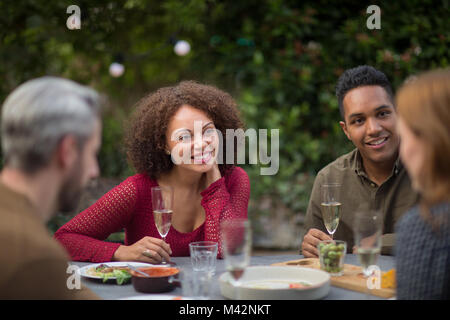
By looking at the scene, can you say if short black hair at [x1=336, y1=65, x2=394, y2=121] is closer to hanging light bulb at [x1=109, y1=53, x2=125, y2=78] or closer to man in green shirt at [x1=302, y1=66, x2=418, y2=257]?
man in green shirt at [x1=302, y1=66, x2=418, y2=257]

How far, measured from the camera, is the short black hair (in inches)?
123

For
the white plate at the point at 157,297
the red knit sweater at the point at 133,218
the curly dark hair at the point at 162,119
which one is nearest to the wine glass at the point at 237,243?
the white plate at the point at 157,297

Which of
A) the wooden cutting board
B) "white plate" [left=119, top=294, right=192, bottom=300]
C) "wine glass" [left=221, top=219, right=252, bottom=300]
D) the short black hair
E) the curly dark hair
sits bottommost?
"white plate" [left=119, top=294, right=192, bottom=300]

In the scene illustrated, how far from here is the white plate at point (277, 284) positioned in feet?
5.92

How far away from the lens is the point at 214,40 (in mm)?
6297

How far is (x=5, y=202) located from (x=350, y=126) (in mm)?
2214

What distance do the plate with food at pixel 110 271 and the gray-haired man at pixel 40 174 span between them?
0.60 m

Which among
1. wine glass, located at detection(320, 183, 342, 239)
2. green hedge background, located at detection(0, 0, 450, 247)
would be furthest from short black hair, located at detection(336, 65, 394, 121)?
green hedge background, located at detection(0, 0, 450, 247)

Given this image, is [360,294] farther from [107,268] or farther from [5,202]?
[5,202]

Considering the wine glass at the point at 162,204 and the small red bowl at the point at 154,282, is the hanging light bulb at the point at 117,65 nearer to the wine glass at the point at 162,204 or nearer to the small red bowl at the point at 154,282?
the wine glass at the point at 162,204

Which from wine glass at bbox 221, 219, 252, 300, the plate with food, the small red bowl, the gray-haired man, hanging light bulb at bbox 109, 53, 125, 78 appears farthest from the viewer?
hanging light bulb at bbox 109, 53, 125, 78

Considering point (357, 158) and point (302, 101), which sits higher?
point (302, 101)

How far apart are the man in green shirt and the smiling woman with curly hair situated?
65cm
